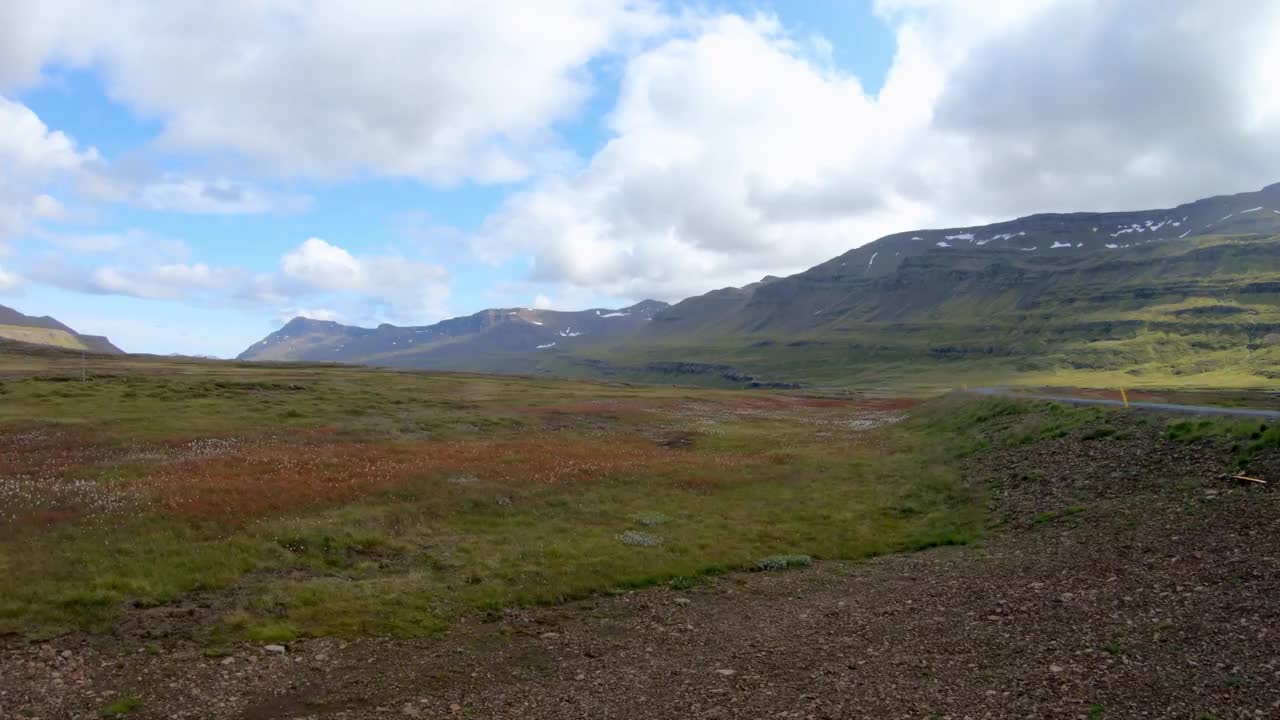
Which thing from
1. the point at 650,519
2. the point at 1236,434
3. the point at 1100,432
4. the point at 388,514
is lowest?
the point at 650,519

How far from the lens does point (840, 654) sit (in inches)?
567

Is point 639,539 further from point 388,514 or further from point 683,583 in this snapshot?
point 388,514

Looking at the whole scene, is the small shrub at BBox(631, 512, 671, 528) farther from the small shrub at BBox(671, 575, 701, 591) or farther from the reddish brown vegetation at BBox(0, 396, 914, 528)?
the reddish brown vegetation at BBox(0, 396, 914, 528)

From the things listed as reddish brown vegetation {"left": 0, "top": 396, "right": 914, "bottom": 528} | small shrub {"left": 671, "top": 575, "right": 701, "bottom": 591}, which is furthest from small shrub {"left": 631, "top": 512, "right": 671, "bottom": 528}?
reddish brown vegetation {"left": 0, "top": 396, "right": 914, "bottom": 528}

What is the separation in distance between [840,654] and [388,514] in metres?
16.9

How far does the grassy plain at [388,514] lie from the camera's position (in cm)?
1748

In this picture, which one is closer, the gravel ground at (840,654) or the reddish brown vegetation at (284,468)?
the gravel ground at (840,654)

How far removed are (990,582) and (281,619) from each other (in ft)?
57.3

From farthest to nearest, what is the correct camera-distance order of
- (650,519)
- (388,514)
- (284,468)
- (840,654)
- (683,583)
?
(284,468) < (650,519) < (388,514) < (683,583) < (840,654)

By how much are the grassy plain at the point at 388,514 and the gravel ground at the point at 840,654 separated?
1742mm

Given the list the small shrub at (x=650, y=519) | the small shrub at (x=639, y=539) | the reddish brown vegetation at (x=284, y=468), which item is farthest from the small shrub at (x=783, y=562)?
the reddish brown vegetation at (x=284, y=468)

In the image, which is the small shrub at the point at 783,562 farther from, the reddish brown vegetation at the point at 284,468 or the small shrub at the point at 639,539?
the reddish brown vegetation at the point at 284,468

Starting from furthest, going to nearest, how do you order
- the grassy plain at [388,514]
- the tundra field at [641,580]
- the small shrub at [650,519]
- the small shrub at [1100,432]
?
the small shrub at [1100,432] → the small shrub at [650,519] → the grassy plain at [388,514] → the tundra field at [641,580]

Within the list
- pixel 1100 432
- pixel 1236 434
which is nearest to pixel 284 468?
pixel 1100 432
